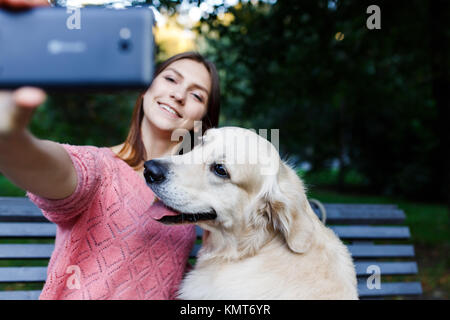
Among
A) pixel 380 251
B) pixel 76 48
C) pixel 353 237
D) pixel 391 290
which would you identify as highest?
pixel 76 48

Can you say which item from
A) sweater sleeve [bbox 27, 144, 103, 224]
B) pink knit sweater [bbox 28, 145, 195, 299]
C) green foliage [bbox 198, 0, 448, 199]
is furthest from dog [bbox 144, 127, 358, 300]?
green foliage [bbox 198, 0, 448, 199]

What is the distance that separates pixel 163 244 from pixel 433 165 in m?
12.1

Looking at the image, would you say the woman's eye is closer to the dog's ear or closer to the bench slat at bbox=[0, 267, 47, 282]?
the dog's ear

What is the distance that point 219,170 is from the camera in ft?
6.29

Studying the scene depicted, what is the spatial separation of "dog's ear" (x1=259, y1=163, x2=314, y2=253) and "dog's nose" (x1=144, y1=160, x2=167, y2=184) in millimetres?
551

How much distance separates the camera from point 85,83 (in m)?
0.85

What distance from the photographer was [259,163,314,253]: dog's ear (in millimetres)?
1772

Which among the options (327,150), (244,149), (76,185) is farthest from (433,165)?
(76,185)

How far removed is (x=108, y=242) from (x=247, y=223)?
72 cm

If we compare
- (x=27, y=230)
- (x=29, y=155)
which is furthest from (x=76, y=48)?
(x=27, y=230)

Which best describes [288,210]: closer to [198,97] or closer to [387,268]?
[198,97]

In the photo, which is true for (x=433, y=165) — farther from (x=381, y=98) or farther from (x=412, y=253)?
(x=412, y=253)

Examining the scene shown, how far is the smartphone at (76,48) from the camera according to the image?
0.84 meters
